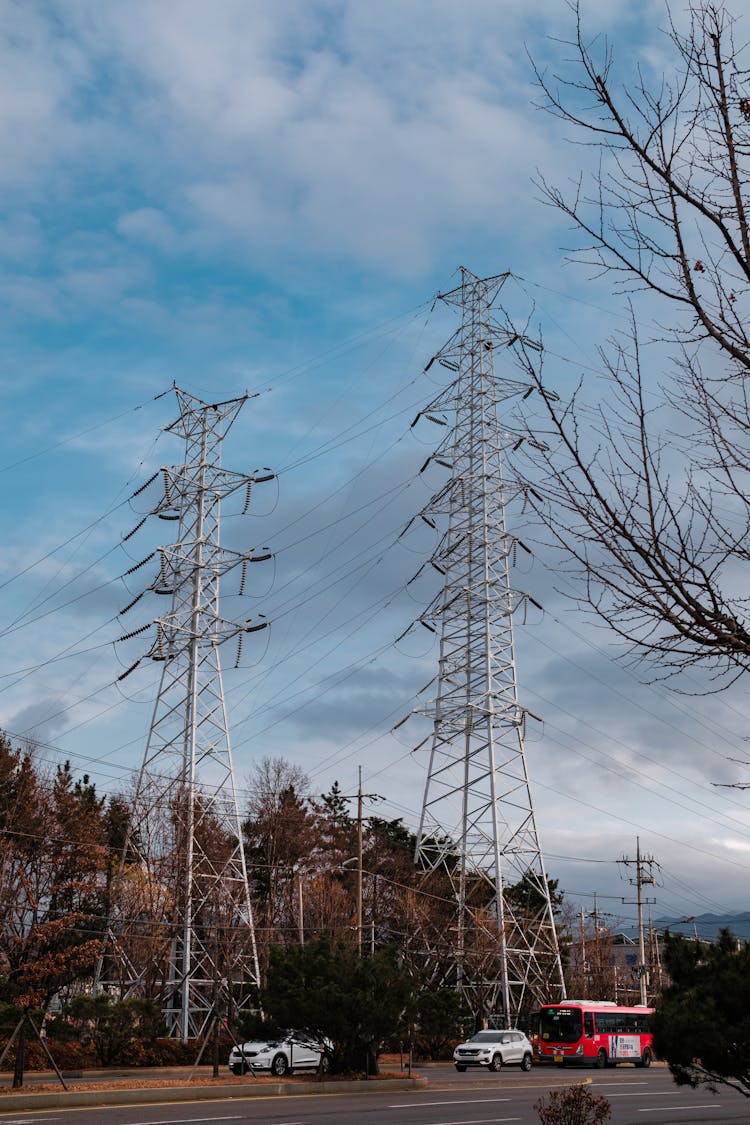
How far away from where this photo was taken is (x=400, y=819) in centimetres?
7238

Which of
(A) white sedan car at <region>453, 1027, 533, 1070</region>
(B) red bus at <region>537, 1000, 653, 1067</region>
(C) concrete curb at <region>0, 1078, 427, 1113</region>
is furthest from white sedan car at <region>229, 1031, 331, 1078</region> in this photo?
(B) red bus at <region>537, 1000, 653, 1067</region>

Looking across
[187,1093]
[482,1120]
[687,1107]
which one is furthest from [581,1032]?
[482,1120]

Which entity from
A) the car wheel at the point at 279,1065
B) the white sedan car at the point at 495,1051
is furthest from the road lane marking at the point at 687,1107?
the car wheel at the point at 279,1065

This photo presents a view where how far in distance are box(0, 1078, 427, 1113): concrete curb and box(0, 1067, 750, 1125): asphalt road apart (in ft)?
1.17

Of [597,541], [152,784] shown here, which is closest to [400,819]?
[152,784]

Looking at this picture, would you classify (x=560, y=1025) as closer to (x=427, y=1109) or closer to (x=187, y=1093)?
(x=187, y=1093)

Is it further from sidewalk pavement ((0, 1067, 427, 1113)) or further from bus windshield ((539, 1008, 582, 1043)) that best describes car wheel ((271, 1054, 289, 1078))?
bus windshield ((539, 1008, 582, 1043))

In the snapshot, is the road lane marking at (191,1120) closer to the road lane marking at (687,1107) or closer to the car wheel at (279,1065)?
the road lane marking at (687,1107)

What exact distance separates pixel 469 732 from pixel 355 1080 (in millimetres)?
20232

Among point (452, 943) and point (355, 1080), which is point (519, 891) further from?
point (355, 1080)

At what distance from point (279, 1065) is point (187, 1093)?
10.5 metres

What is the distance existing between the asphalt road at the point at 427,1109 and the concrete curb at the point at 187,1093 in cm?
36

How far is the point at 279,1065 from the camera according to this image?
113ft

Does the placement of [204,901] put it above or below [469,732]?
below
